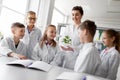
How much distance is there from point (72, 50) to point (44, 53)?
45 centimetres

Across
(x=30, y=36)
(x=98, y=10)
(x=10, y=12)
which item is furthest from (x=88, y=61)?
(x=98, y=10)

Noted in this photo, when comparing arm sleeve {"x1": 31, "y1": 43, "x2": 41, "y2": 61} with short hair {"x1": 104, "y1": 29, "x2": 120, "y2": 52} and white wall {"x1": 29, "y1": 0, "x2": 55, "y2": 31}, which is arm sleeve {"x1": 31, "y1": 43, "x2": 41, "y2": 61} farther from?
white wall {"x1": 29, "y1": 0, "x2": 55, "y2": 31}

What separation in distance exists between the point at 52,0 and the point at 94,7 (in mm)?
2221

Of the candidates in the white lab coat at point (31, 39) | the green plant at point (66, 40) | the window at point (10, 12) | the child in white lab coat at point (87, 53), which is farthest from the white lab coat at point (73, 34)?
the window at point (10, 12)

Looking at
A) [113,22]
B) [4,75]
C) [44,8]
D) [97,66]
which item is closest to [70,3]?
[113,22]

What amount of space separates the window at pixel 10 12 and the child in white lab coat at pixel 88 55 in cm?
144

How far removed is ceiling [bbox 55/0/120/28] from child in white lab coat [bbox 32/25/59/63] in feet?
8.18

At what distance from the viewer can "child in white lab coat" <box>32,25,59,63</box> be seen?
258 cm

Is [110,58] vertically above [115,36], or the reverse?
[115,36]

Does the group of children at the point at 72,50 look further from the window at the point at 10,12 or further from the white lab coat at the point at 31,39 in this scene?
the window at the point at 10,12

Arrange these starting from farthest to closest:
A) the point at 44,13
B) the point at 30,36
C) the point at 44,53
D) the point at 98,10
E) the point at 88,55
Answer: the point at 98,10 → the point at 44,13 → the point at 30,36 → the point at 44,53 → the point at 88,55

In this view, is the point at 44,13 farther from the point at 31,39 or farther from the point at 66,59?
the point at 66,59

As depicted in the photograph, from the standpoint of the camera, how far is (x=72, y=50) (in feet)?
7.61

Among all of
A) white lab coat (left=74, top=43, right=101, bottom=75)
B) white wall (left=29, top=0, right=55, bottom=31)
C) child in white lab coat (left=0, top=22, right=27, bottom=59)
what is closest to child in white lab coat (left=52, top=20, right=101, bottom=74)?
white lab coat (left=74, top=43, right=101, bottom=75)
